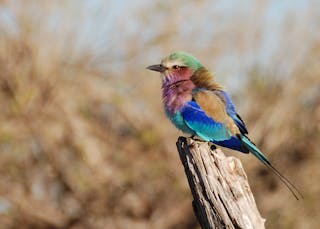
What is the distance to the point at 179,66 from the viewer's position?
5.49 m

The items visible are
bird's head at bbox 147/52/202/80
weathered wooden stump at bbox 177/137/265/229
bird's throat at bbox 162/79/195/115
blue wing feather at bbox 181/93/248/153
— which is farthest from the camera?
bird's head at bbox 147/52/202/80

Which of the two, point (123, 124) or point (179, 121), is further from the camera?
point (123, 124)

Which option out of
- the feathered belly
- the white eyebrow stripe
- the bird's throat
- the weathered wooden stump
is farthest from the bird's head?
Answer: the weathered wooden stump

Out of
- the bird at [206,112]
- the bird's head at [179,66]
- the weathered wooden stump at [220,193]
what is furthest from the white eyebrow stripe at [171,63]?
the weathered wooden stump at [220,193]

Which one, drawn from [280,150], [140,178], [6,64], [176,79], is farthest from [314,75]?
[176,79]

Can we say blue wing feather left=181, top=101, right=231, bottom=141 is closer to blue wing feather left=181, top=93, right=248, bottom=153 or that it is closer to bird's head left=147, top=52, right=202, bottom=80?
blue wing feather left=181, top=93, right=248, bottom=153

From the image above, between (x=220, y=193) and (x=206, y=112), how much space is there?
1.14 m

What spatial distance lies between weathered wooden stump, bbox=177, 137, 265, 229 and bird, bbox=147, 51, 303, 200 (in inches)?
28.8

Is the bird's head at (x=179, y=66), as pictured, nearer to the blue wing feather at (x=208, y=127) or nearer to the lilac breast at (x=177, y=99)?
the lilac breast at (x=177, y=99)

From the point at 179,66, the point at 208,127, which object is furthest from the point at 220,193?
the point at 179,66

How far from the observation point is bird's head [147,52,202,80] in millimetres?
5426

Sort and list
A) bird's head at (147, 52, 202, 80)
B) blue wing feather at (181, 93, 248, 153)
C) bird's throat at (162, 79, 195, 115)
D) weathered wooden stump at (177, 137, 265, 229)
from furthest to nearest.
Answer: bird's head at (147, 52, 202, 80) < bird's throat at (162, 79, 195, 115) < blue wing feather at (181, 93, 248, 153) < weathered wooden stump at (177, 137, 265, 229)

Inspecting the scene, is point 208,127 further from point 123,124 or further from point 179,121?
point 123,124

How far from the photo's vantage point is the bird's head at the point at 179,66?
5426mm
